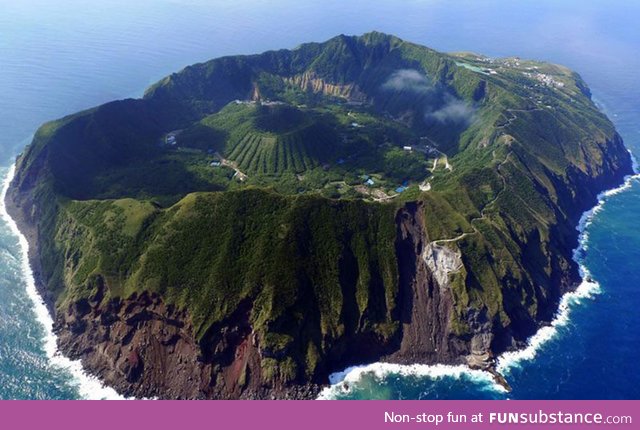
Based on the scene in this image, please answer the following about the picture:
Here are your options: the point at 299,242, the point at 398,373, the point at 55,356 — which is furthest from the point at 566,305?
the point at 55,356

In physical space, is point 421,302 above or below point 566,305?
above

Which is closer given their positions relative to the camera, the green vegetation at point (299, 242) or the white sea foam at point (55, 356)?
the white sea foam at point (55, 356)

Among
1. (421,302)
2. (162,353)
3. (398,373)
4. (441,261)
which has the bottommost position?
(398,373)

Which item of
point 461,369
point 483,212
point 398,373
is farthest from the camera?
point 483,212

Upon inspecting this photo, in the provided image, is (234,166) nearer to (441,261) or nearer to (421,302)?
(441,261)

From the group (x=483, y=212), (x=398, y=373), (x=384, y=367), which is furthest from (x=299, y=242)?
(x=483, y=212)

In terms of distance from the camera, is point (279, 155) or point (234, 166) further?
point (279, 155)

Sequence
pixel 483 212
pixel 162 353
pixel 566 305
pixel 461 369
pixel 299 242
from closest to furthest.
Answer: pixel 162 353 < pixel 461 369 < pixel 299 242 < pixel 566 305 < pixel 483 212

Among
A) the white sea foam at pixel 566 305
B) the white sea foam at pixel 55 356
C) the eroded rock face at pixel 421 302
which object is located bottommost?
the white sea foam at pixel 55 356

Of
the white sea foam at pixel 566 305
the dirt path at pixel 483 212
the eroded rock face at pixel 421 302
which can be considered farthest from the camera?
the dirt path at pixel 483 212

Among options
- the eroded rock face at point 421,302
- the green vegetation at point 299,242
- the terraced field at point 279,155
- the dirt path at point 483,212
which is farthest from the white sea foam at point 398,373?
the terraced field at point 279,155

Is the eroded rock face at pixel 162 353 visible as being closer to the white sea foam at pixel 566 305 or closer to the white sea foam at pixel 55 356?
the white sea foam at pixel 55 356

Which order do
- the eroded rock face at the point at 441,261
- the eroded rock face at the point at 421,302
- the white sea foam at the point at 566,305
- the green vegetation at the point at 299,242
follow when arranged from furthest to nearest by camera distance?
1. the eroded rock face at the point at 441,261
2. the eroded rock face at the point at 421,302
3. the white sea foam at the point at 566,305
4. the green vegetation at the point at 299,242
